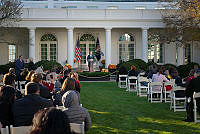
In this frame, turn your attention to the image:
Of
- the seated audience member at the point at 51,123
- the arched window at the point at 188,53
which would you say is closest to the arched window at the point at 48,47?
the arched window at the point at 188,53

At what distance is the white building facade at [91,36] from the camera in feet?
95.1

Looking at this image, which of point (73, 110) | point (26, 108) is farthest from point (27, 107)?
point (73, 110)

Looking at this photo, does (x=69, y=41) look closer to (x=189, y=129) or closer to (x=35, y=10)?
(x=35, y=10)

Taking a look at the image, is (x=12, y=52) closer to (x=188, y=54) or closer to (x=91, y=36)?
(x=91, y=36)

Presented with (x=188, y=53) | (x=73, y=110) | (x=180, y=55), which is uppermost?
(x=188, y=53)

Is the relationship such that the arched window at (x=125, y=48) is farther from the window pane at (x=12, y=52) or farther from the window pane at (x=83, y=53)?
the window pane at (x=12, y=52)

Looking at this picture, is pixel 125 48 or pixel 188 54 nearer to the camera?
pixel 125 48

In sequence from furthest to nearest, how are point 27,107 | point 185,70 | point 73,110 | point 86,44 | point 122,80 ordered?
point 86,44, point 185,70, point 122,80, point 73,110, point 27,107

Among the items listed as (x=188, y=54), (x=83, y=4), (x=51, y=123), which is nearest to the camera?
(x=51, y=123)

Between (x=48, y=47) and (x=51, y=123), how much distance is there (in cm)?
2988

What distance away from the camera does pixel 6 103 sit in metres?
5.53

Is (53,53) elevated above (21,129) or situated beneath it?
elevated above

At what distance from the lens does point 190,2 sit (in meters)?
21.0

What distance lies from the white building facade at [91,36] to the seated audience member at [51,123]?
2598 centimetres
